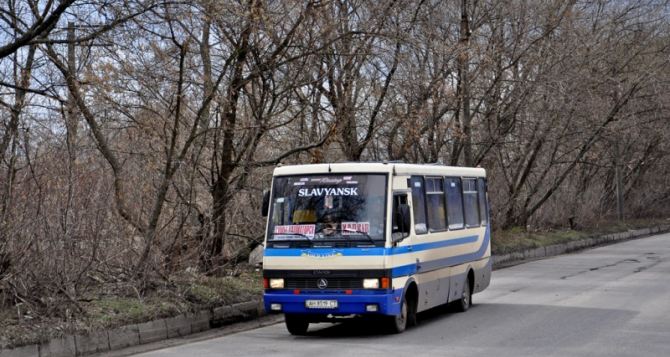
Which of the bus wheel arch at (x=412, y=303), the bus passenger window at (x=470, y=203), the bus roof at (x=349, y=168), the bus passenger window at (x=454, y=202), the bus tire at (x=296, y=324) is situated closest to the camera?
the bus roof at (x=349, y=168)

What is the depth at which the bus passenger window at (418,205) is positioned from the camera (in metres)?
15.8

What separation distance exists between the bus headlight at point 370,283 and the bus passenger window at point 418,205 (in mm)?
1679

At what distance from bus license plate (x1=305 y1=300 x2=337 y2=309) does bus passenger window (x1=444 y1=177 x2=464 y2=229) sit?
3.93 meters

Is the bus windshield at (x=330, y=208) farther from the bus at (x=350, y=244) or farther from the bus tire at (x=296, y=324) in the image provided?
the bus tire at (x=296, y=324)

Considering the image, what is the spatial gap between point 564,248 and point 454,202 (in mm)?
21158

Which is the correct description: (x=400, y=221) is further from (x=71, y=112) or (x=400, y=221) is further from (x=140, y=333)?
(x=71, y=112)

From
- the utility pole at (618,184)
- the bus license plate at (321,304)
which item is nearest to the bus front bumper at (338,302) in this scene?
the bus license plate at (321,304)

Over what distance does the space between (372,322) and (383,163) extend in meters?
3.10

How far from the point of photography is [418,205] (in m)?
16.0

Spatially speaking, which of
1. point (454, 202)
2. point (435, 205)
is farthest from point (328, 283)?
point (454, 202)

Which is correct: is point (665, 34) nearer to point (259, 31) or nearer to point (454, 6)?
point (454, 6)

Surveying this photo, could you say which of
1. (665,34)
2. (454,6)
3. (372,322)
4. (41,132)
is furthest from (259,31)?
(665,34)

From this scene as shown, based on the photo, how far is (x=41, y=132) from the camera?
630 inches

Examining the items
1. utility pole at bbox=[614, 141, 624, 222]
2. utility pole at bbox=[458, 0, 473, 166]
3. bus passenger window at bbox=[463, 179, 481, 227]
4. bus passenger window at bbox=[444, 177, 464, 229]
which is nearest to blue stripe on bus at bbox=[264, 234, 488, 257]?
bus passenger window at bbox=[444, 177, 464, 229]
